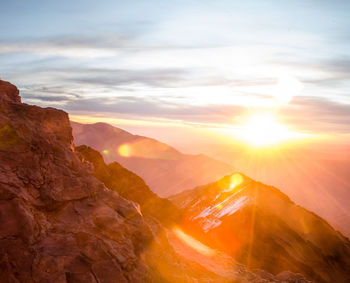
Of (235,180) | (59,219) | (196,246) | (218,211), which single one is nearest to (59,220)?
(59,219)

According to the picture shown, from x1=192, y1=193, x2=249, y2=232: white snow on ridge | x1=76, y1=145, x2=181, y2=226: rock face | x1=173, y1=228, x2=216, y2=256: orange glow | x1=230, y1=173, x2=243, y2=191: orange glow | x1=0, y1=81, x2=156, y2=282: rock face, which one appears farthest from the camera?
x1=230, y1=173, x2=243, y2=191: orange glow

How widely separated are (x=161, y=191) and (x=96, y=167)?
13711 centimetres

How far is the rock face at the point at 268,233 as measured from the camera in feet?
138

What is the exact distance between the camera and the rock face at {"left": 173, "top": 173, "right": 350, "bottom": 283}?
138 ft

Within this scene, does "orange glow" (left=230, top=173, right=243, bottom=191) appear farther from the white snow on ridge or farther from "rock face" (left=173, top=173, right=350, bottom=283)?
the white snow on ridge

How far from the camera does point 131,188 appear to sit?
144ft

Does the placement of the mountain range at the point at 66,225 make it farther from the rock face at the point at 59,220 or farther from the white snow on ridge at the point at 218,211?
the white snow on ridge at the point at 218,211

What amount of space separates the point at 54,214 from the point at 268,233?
35.5 m

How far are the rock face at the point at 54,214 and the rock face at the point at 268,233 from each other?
22.1m

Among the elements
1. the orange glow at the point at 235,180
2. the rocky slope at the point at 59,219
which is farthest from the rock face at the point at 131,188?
the rocky slope at the point at 59,219

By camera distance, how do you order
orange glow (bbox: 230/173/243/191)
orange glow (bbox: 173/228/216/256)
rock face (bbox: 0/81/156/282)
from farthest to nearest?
orange glow (bbox: 230/173/243/191)
orange glow (bbox: 173/228/216/256)
rock face (bbox: 0/81/156/282)

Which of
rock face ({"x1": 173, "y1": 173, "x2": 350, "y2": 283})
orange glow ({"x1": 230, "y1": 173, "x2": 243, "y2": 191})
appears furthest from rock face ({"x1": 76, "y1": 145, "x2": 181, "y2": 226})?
orange glow ({"x1": 230, "y1": 173, "x2": 243, "y2": 191})

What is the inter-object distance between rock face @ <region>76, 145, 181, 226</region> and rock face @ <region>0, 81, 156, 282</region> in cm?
2017

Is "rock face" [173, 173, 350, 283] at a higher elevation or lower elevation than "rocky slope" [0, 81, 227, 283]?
lower
